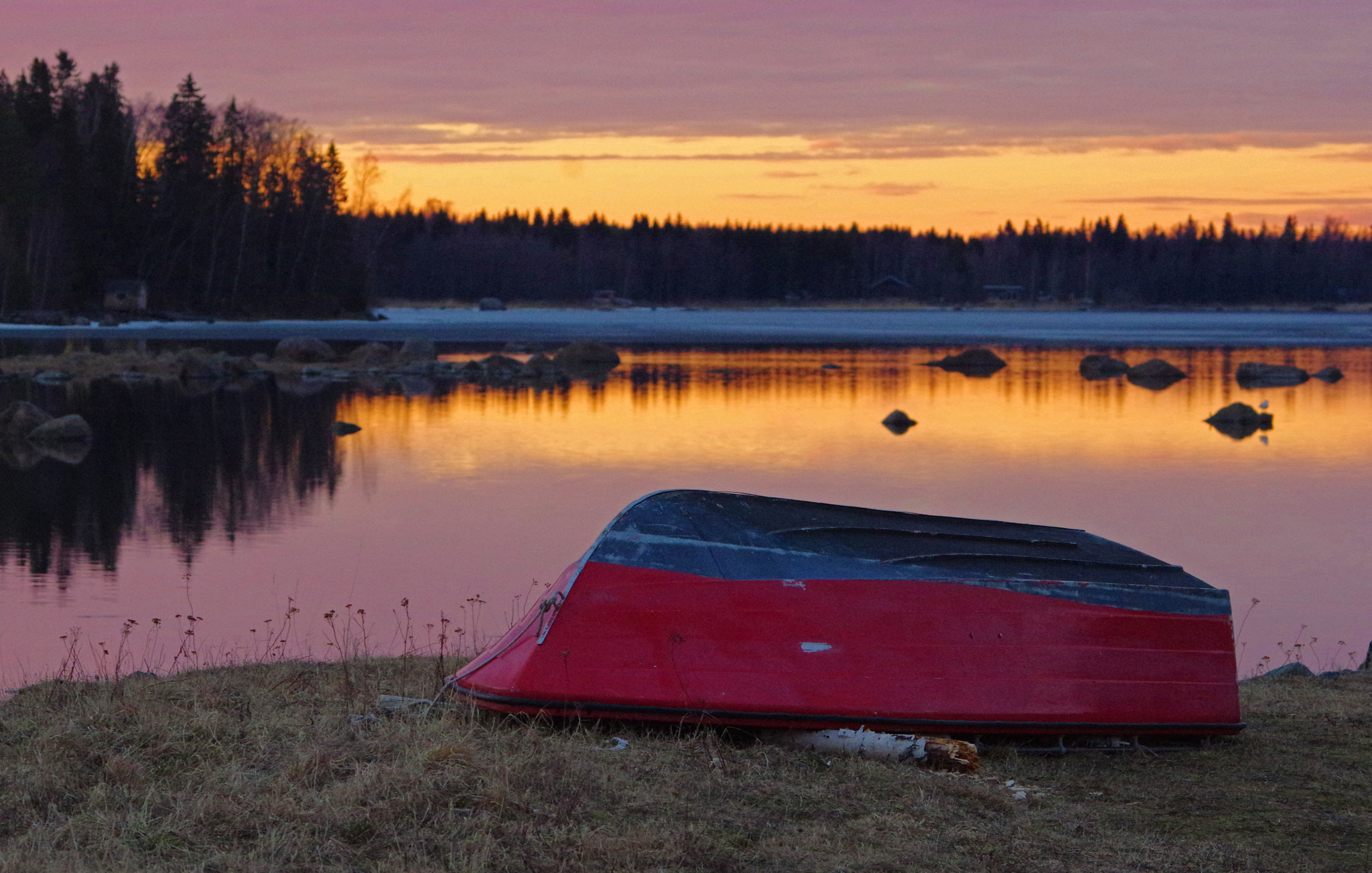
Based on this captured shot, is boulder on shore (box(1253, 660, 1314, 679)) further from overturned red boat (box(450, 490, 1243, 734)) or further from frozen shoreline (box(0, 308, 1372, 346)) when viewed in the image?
frozen shoreline (box(0, 308, 1372, 346))

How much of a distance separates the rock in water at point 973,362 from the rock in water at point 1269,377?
351 inches

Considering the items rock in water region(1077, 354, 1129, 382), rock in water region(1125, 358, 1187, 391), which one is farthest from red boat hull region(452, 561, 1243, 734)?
rock in water region(1077, 354, 1129, 382)

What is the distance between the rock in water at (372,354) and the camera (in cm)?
5094

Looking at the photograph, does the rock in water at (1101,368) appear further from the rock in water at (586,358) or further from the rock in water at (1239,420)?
the rock in water at (586,358)

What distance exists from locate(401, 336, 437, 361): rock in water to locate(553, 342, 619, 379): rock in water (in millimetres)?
4763

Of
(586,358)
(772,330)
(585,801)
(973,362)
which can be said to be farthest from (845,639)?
(772,330)

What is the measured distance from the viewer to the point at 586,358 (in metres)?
51.8

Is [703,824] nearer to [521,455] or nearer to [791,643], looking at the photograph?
[791,643]

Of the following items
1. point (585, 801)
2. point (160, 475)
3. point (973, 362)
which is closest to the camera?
point (585, 801)

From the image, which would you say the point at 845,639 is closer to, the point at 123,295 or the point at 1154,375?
the point at 1154,375

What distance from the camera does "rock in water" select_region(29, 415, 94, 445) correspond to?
84.6 ft

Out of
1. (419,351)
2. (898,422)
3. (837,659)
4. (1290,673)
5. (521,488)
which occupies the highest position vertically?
(419,351)

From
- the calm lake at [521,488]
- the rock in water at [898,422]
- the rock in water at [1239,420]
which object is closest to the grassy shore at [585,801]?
the calm lake at [521,488]

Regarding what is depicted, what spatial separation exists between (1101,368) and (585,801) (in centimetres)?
4593
